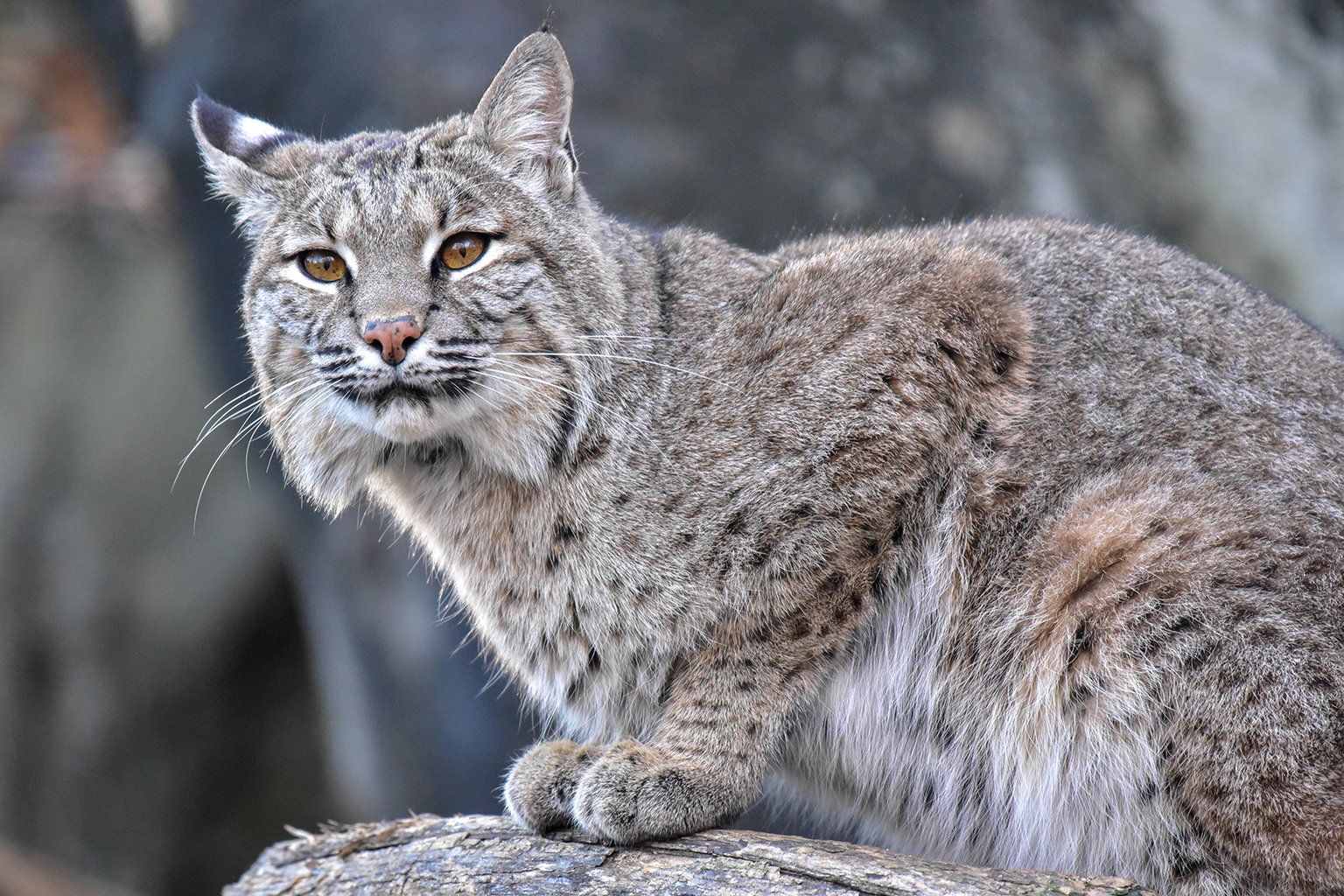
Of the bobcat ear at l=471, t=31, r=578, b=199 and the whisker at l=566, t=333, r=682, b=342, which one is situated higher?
the bobcat ear at l=471, t=31, r=578, b=199

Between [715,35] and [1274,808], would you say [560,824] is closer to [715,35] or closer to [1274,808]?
[1274,808]

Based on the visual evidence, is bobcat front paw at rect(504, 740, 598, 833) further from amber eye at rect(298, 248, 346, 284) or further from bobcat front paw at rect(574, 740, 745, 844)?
amber eye at rect(298, 248, 346, 284)

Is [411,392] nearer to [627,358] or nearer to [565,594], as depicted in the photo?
[627,358]

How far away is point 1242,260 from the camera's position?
9781 millimetres

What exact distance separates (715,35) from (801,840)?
7486 mm

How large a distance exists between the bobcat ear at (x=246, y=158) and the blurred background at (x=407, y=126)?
2962mm

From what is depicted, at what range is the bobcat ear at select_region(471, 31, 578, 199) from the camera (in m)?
4.62

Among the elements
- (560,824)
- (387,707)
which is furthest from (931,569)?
(387,707)

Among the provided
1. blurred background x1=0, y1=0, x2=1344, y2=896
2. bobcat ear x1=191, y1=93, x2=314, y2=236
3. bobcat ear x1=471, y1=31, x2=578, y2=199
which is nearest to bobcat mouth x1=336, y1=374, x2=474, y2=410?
bobcat ear x1=471, y1=31, x2=578, y2=199

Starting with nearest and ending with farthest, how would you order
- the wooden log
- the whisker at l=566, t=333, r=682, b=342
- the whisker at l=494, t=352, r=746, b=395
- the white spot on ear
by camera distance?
1. the wooden log
2. the whisker at l=494, t=352, r=746, b=395
3. the whisker at l=566, t=333, r=682, b=342
4. the white spot on ear

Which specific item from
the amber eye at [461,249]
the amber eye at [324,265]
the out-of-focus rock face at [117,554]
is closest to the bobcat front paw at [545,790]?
the amber eye at [461,249]

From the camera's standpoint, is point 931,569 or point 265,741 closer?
point 931,569

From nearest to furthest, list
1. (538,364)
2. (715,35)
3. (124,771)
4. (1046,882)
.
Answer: (1046,882), (538,364), (715,35), (124,771)

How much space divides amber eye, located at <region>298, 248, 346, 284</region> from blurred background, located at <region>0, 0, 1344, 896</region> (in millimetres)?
3443
